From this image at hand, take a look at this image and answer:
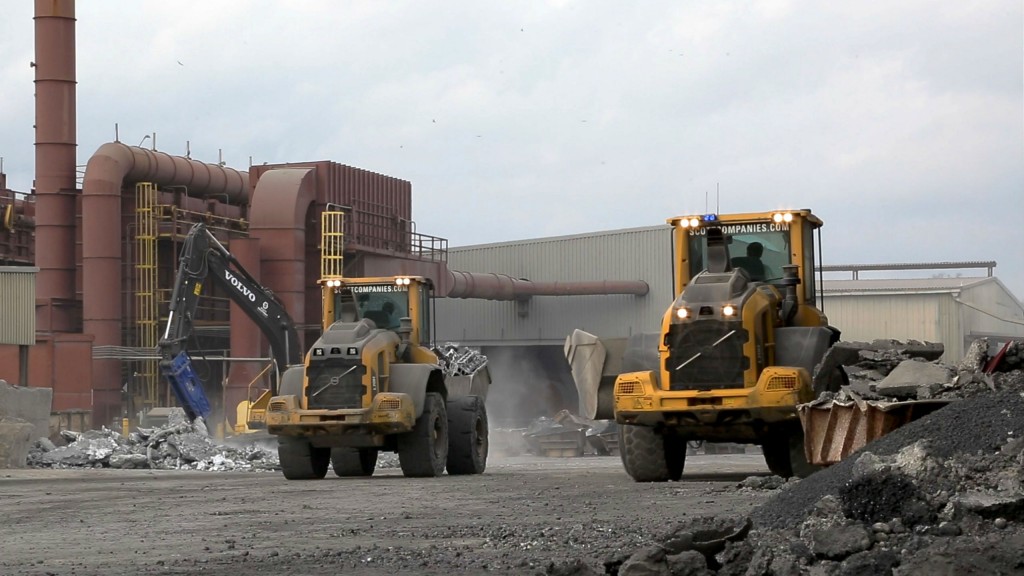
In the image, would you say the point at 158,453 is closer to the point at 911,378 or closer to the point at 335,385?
the point at 335,385

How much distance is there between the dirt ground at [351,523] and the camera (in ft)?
33.5

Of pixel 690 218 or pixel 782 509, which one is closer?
pixel 782 509

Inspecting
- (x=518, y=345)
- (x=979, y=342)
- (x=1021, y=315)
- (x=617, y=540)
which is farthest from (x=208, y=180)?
(x=617, y=540)

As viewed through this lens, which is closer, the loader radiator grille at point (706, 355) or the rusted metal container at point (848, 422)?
the rusted metal container at point (848, 422)

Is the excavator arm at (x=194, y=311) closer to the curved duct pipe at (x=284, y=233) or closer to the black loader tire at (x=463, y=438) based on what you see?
the curved duct pipe at (x=284, y=233)

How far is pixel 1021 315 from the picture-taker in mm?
54938

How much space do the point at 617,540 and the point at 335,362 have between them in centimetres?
1170

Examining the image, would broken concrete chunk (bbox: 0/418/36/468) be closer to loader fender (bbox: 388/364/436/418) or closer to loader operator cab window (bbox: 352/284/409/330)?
loader operator cab window (bbox: 352/284/409/330)

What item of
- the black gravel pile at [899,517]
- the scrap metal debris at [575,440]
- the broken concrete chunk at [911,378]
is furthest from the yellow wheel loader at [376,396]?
the scrap metal debris at [575,440]

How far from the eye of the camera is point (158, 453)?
31.9m

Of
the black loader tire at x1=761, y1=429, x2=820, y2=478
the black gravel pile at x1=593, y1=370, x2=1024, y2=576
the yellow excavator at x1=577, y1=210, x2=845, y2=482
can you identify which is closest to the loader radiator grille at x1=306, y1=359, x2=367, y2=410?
the yellow excavator at x1=577, y1=210, x2=845, y2=482

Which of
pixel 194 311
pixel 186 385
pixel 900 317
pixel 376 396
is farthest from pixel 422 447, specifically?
pixel 900 317

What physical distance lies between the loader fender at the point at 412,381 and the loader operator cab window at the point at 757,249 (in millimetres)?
5223

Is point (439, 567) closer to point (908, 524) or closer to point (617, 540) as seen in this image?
point (617, 540)
